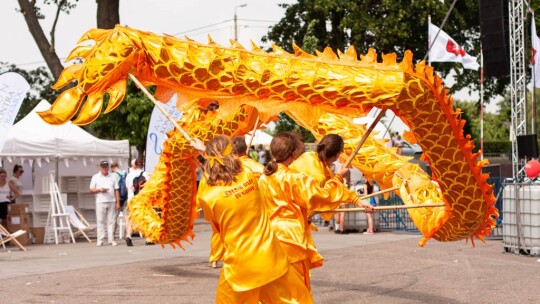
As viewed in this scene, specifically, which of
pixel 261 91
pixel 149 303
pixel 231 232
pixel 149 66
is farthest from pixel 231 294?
pixel 149 303

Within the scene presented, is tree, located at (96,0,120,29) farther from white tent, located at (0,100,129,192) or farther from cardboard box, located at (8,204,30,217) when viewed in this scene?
cardboard box, located at (8,204,30,217)

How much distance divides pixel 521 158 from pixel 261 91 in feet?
36.2

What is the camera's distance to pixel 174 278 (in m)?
11.6

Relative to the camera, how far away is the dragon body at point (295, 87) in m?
6.75

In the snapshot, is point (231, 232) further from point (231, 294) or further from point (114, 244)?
point (114, 244)

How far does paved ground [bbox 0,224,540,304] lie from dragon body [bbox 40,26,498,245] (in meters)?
2.42

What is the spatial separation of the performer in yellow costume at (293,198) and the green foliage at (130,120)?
1542 centimetres

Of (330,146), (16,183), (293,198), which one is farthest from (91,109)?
(16,183)

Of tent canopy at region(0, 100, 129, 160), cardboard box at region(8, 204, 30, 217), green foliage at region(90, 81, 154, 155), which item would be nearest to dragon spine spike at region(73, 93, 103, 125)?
tent canopy at region(0, 100, 129, 160)

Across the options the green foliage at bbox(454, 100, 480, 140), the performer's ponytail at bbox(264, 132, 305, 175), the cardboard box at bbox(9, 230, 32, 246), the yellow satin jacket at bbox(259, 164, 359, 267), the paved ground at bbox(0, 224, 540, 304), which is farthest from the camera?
the green foliage at bbox(454, 100, 480, 140)

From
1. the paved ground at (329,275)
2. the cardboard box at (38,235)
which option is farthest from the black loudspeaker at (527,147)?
the cardboard box at (38,235)

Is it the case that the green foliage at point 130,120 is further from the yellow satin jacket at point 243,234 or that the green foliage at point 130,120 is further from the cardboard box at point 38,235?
Answer: the yellow satin jacket at point 243,234

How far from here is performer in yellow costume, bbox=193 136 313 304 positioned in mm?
6016

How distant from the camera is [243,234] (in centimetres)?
606
